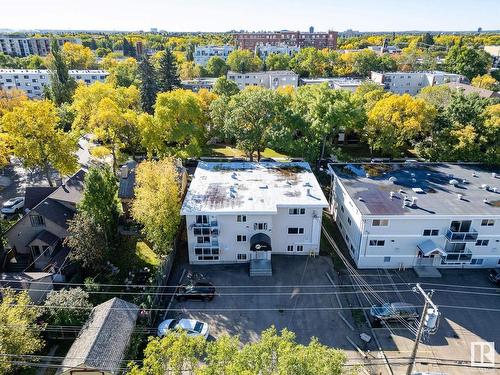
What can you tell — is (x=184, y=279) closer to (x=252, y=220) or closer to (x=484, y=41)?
(x=252, y=220)

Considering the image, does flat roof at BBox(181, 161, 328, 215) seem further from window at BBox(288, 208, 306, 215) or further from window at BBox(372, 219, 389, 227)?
window at BBox(372, 219, 389, 227)

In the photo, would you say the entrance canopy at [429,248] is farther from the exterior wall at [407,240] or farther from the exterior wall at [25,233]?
the exterior wall at [25,233]

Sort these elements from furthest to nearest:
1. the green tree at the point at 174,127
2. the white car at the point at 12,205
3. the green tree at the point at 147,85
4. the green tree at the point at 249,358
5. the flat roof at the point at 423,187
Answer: the green tree at the point at 147,85 → the green tree at the point at 174,127 → the white car at the point at 12,205 → the flat roof at the point at 423,187 → the green tree at the point at 249,358

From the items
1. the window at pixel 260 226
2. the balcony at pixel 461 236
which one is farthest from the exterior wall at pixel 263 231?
the balcony at pixel 461 236

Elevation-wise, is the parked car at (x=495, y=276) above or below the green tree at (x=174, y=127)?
below

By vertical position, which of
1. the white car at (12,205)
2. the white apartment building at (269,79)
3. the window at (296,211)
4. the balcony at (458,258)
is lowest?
the balcony at (458,258)

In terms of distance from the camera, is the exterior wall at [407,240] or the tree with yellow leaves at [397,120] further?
the tree with yellow leaves at [397,120]

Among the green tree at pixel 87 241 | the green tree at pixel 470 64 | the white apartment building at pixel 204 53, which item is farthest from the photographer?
the white apartment building at pixel 204 53

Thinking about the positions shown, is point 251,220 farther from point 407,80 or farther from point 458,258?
point 407,80
